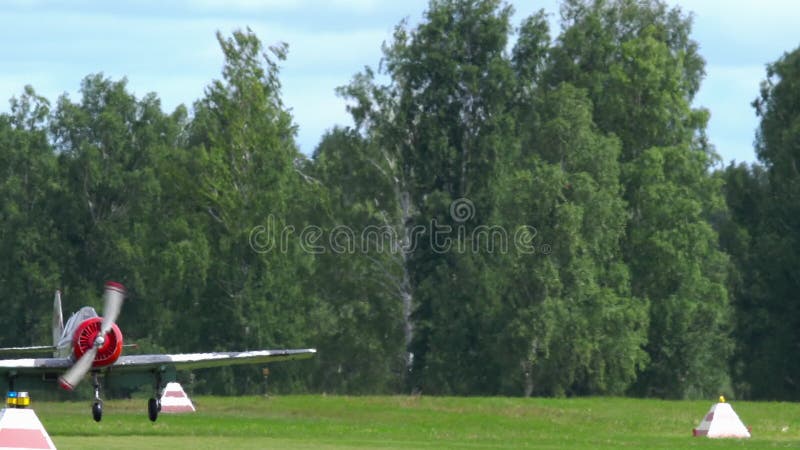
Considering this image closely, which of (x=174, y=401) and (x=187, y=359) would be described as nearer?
(x=187, y=359)

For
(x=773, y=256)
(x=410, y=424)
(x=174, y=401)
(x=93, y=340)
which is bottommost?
(x=410, y=424)

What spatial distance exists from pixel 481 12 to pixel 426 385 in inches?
687

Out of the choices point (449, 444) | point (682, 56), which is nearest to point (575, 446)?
point (449, 444)

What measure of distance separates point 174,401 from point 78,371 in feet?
34.8

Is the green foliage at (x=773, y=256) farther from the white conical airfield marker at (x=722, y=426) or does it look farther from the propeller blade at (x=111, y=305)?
the propeller blade at (x=111, y=305)

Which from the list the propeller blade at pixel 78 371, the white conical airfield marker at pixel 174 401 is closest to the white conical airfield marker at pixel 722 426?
the propeller blade at pixel 78 371

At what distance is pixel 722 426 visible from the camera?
3250 centimetres

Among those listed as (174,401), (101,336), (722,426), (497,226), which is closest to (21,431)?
(101,336)

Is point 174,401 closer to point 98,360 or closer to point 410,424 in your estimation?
point 410,424

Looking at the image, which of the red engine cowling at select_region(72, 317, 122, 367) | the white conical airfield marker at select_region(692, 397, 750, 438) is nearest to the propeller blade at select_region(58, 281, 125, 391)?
the red engine cowling at select_region(72, 317, 122, 367)

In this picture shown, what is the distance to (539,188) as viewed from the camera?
60.8 metres

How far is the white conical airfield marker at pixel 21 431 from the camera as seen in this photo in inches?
753

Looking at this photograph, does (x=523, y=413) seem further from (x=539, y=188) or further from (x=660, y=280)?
(x=660, y=280)

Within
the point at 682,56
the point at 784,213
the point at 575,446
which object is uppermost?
the point at 682,56
